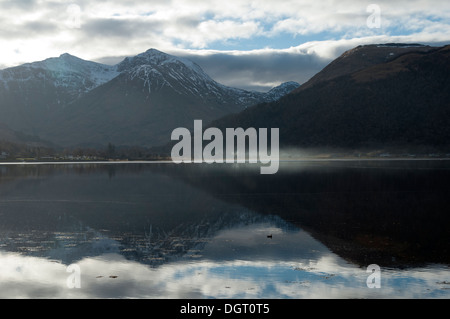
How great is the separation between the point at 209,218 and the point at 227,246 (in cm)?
1334

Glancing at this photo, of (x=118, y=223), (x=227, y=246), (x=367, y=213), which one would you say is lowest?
(x=227, y=246)

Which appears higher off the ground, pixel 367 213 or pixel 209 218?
pixel 367 213

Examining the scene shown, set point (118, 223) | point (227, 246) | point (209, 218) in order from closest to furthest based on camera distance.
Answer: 1. point (227, 246)
2. point (118, 223)
3. point (209, 218)

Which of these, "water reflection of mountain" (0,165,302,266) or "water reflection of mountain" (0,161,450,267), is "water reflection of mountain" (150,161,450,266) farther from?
"water reflection of mountain" (0,165,302,266)

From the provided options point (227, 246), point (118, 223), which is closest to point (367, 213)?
point (227, 246)

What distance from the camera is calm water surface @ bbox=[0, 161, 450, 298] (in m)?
25.3

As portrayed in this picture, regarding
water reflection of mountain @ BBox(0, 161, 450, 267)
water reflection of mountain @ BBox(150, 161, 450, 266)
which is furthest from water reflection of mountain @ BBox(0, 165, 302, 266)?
water reflection of mountain @ BBox(150, 161, 450, 266)

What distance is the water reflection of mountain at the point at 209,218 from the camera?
34.2 metres

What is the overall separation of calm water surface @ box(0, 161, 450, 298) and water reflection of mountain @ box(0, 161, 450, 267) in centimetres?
13

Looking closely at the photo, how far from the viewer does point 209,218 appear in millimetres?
48688

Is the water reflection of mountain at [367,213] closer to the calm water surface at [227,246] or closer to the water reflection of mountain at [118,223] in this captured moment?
the calm water surface at [227,246]

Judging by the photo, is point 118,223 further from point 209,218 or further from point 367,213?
→ point 367,213

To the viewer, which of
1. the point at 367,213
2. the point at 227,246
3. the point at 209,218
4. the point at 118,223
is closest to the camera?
the point at 227,246

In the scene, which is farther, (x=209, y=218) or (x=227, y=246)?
(x=209, y=218)
